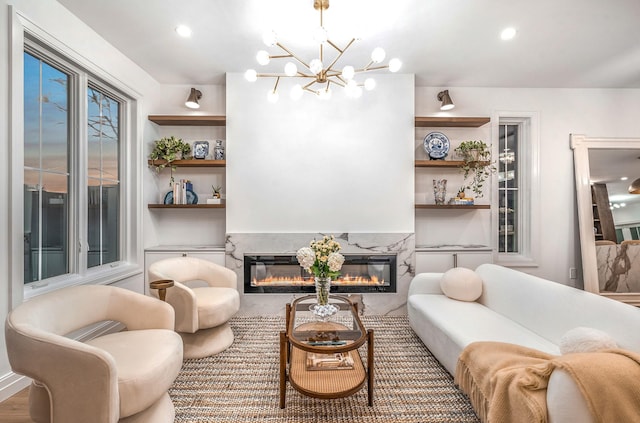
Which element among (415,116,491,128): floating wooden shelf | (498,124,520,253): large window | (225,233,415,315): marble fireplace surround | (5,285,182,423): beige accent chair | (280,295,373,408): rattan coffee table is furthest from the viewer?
(498,124,520,253): large window

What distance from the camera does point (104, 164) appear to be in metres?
3.11

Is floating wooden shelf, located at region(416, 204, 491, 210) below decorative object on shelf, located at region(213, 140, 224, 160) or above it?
below

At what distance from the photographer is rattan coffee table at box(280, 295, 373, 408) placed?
1.72 meters

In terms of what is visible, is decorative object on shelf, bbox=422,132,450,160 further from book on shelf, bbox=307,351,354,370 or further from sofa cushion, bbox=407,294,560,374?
book on shelf, bbox=307,351,354,370

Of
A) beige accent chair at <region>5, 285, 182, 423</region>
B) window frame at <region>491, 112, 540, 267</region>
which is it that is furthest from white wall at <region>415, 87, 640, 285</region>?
beige accent chair at <region>5, 285, 182, 423</region>

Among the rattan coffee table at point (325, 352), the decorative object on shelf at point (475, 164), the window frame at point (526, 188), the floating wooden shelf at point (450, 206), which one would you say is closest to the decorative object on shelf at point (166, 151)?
the rattan coffee table at point (325, 352)

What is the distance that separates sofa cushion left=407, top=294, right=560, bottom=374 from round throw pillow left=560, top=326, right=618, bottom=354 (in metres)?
0.45

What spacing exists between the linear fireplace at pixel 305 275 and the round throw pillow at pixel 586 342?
2.12m

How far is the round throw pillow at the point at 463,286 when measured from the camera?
270 cm

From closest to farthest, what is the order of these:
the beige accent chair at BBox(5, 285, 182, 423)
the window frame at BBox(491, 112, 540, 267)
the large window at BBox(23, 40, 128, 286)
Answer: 1. the beige accent chair at BBox(5, 285, 182, 423)
2. the large window at BBox(23, 40, 128, 286)
3. the window frame at BBox(491, 112, 540, 267)

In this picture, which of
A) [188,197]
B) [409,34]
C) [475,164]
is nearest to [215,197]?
[188,197]

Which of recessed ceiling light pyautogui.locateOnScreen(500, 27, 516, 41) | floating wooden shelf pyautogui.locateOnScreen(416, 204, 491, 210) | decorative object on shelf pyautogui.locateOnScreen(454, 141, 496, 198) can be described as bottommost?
floating wooden shelf pyautogui.locateOnScreen(416, 204, 491, 210)

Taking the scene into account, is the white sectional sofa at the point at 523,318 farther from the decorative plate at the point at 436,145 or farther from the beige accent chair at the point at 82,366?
the beige accent chair at the point at 82,366

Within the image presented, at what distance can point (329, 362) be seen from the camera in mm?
1943
